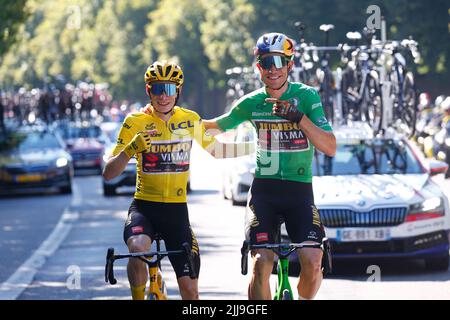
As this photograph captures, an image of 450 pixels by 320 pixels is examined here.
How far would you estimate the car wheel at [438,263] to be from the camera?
48.3 ft

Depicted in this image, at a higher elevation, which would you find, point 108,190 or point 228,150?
point 228,150

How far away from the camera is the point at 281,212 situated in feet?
30.3

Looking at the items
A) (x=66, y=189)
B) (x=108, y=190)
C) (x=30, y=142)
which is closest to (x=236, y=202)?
(x=108, y=190)

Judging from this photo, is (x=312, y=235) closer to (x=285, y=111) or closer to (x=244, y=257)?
(x=244, y=257)

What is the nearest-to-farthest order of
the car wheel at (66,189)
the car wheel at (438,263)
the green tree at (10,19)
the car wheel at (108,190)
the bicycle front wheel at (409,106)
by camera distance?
1. the car wheel at (438,263)
2. the bicycle front wheel at (409,106)
3. the car wheel at (108,190)
4. the car wheel at (66,189)
5. the green tree at (10,19)

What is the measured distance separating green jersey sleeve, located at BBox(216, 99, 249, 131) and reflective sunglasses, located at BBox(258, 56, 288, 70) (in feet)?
1.16

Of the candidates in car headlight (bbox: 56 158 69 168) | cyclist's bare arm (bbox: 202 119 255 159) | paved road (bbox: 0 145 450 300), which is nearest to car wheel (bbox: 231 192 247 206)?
paved road (bbox: 0 145 450 300)

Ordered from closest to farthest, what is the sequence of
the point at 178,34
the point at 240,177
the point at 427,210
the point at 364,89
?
the point at 427,210, the point at 364,89, the point at 240,177, the point at 178,34

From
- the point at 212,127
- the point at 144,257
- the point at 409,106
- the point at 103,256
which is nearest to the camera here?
the point at 144,257

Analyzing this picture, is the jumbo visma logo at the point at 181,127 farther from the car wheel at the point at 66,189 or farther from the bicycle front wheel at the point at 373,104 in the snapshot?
the car wheel at the point at 66,189

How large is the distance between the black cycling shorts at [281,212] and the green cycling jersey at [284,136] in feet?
0.21

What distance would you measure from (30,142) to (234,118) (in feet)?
82.2

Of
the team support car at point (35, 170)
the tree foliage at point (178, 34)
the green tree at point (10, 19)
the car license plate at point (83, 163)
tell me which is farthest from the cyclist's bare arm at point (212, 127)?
the car license plate at point (83, 163)
